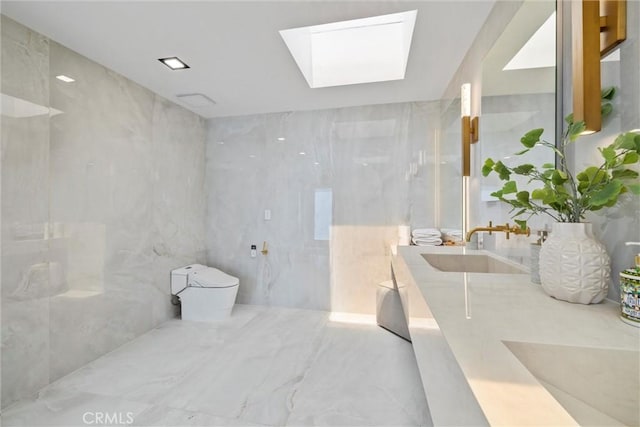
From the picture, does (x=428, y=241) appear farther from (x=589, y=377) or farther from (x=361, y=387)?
(x=589, y=377)

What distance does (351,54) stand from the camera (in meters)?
2.44

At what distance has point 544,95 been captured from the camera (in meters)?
1.12

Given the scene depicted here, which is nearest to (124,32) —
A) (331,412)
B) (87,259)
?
(87,259)

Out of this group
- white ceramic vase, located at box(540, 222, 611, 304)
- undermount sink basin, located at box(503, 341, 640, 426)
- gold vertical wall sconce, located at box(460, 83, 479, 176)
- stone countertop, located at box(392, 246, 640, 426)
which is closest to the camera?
stone countertop, located at box(392, 246, 640, 426)

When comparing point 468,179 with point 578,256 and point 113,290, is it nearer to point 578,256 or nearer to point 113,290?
point 578,256

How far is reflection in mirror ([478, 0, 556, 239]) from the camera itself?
1.12m

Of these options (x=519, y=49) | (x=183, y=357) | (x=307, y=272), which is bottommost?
(x=183, y=357)

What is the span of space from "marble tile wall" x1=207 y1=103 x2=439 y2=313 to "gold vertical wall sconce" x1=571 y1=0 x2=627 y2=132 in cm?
216

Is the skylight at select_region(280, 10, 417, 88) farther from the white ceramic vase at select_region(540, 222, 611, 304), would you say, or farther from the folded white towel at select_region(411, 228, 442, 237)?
the white ceramic vase at select_region(540, 222, 611, 304)

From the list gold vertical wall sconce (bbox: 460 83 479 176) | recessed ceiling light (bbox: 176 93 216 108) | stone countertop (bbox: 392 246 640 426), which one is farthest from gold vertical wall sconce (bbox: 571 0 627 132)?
recessed ceiling light (bbox: 176 93 216 108)

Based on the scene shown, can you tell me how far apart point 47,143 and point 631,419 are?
2.77 metres

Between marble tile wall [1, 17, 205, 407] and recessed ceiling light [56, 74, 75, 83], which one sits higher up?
recessed ceiling light [56, 74, 75, 83]

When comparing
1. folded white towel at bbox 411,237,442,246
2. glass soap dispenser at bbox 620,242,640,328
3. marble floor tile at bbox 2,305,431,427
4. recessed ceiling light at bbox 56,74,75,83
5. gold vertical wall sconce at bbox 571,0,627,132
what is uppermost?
recessed ceiling light at bbox 56,74,75,83

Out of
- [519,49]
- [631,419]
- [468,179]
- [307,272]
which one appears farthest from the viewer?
A: [307,272]
